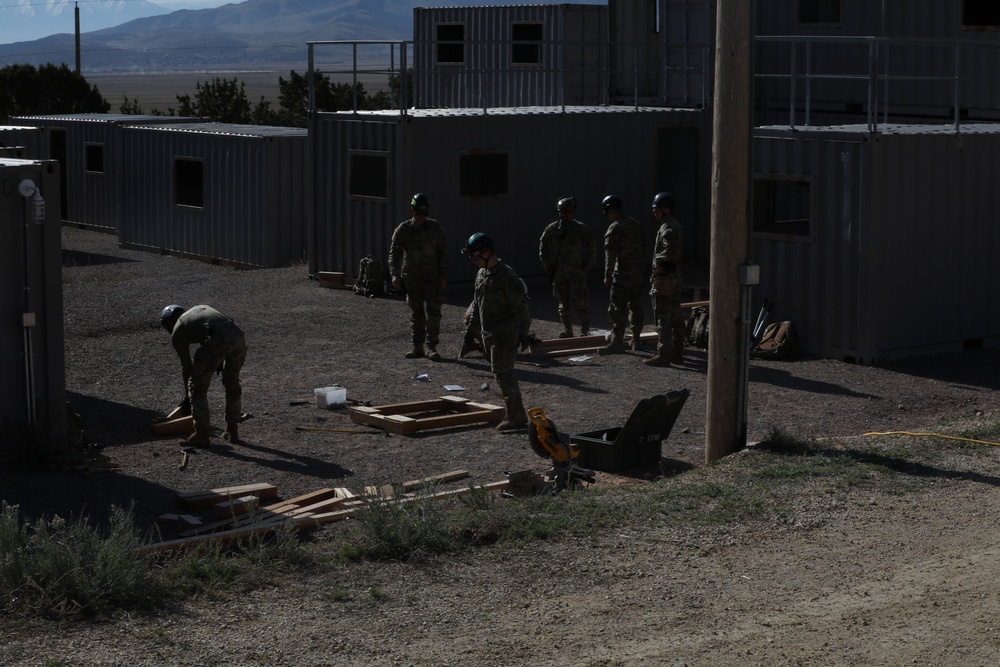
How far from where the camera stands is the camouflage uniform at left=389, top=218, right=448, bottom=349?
1655cm

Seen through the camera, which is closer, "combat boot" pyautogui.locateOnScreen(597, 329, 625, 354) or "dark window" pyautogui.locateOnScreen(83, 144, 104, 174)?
"combat boot" pyautogui.locateOnScreen(597, 329, 625, 354)

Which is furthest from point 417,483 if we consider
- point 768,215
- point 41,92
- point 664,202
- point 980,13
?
point 41,92

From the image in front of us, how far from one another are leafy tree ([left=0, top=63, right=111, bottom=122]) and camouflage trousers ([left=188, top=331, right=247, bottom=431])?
3117cm

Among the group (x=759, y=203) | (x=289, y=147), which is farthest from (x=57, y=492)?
(x=289, y=147)

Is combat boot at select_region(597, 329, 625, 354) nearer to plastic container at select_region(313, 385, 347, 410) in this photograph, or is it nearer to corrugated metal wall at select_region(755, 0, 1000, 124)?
plastic container at select_region(313, 385, 347, 410)

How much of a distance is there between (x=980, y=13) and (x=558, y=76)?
869 cm

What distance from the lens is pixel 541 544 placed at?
896 centimetres

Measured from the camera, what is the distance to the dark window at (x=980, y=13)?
20.7m

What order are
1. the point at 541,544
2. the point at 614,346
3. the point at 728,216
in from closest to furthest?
the point at 541,544 → the point at 728,216 → the point at 614,346

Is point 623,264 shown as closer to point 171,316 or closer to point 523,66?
point 171,316

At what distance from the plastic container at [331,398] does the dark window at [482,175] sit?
26.8 feet

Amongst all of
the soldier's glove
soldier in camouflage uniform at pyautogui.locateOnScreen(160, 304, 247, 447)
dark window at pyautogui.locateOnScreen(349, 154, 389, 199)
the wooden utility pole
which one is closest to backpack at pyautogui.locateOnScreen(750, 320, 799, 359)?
the soldier's glove

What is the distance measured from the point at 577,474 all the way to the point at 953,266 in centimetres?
789

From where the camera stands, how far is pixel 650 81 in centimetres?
2600
